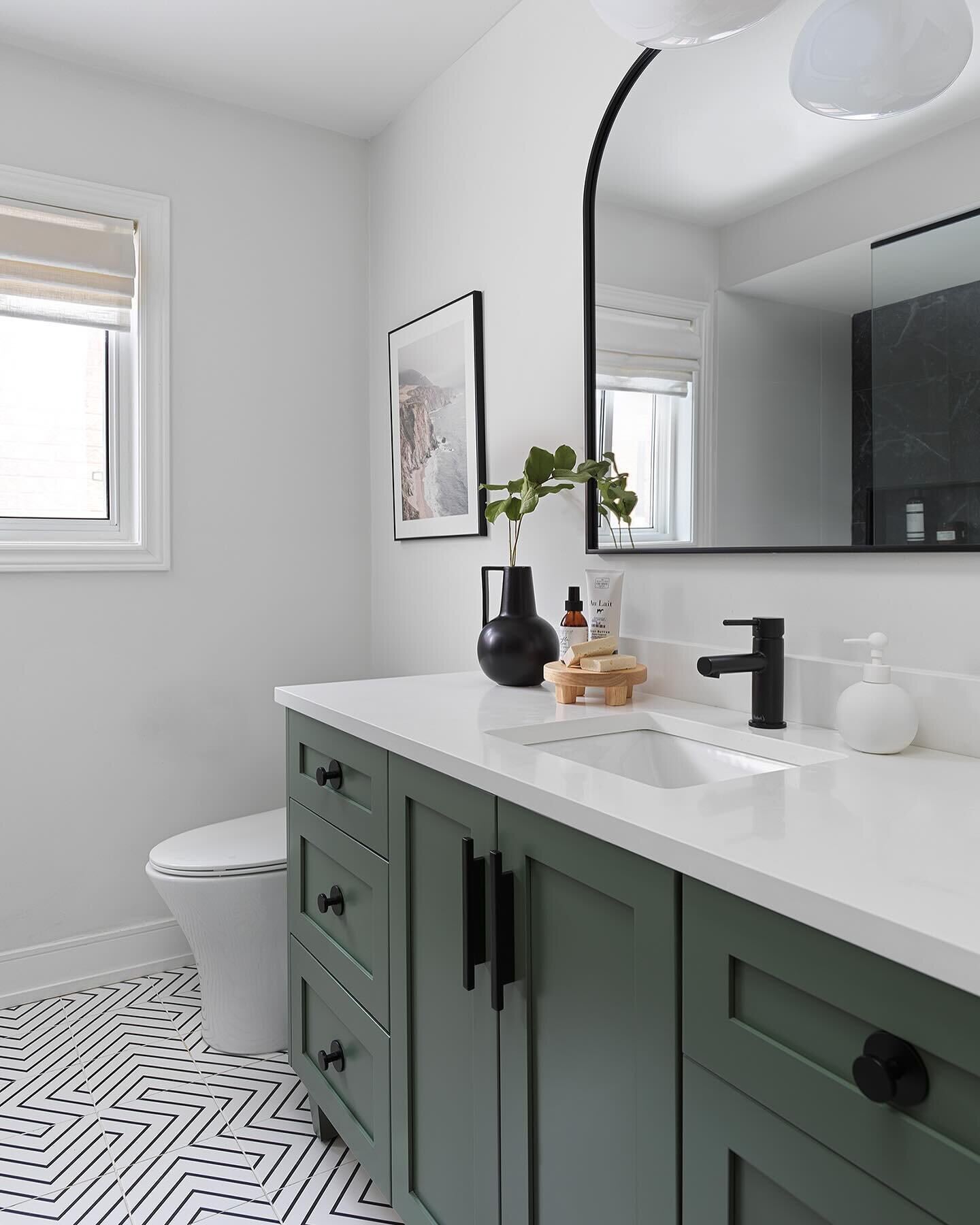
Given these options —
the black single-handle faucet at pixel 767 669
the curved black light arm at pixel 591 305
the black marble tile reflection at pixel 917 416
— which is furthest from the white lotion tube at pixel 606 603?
the black marble tile reflection at pixel 917 416

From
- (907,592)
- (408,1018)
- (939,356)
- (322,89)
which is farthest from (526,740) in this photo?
(322,89)

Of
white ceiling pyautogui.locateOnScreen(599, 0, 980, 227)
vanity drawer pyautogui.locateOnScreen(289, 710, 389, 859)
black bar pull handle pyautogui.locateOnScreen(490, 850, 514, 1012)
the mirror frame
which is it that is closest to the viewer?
black bar pull handle pyautogui.locateOnScreen(490, 850, 514, 1012)

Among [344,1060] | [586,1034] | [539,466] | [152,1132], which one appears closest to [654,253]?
[539,466]

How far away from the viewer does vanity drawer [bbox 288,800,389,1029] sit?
1436mm

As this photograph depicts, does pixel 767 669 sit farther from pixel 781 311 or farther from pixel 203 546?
pixel 203 546

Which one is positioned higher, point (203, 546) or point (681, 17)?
point (681, 17)

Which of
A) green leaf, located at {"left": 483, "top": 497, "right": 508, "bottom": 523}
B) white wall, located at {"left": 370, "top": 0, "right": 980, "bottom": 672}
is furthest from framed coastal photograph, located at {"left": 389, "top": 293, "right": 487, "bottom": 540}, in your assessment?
green leaf, located at {"left": 483, "top": 497, "right": 508, "bottom": 523}

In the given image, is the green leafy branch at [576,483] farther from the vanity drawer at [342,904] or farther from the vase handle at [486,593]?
the vanity drawer at [342,904]

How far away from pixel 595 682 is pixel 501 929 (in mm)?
547

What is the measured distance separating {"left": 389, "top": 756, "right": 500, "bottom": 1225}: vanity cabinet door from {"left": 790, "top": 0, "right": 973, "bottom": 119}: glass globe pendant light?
1.11 m

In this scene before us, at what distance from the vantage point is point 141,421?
8.08 feet

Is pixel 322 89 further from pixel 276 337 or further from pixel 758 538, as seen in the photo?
pixel 758 538

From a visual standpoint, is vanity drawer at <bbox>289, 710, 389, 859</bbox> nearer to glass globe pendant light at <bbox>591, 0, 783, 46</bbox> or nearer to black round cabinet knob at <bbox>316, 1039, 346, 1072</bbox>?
black round cabinet knob at <bbox>316, 1039, 346, 1072</bbox>

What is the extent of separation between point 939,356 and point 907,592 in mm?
323
